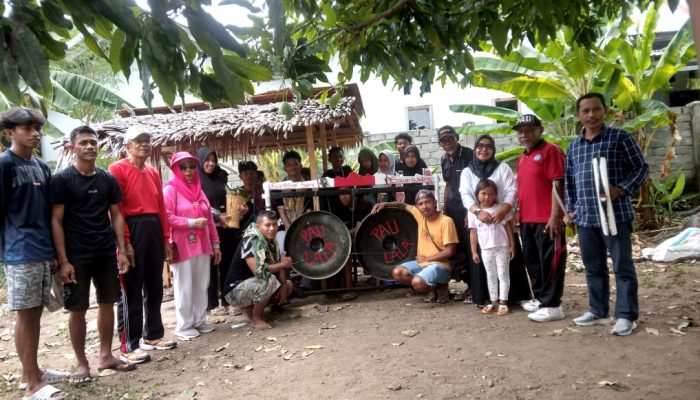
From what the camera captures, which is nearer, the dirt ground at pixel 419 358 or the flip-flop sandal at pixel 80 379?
the dirt ground at pixel 419 358

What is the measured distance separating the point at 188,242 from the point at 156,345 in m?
0.90

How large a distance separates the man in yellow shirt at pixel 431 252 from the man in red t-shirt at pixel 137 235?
239cm

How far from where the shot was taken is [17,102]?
1.37 meters

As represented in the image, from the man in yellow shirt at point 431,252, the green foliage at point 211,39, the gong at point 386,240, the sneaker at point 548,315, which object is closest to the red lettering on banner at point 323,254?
the gong at point 386,240

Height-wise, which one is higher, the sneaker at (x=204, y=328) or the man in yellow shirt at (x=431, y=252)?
the man in yellow shirt at (x=431, y=252)

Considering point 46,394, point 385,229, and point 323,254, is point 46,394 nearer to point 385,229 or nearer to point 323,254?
point 323,254

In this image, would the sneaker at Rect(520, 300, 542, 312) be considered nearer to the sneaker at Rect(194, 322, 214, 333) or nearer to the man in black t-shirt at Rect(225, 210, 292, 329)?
the man in black t-shirt at Rect(225, 210, 292, 329)

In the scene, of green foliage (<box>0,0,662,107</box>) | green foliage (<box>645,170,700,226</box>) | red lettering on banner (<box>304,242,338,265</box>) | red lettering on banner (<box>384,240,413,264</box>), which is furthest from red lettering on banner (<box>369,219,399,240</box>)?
green foliage (<box>645,170,700,226</box>)

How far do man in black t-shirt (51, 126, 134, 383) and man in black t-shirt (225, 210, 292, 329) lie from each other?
1.30m

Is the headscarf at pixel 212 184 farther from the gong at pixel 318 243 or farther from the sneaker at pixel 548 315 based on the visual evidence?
the sneaker at pixel 548 315

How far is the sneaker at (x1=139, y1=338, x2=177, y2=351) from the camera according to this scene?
433 cm

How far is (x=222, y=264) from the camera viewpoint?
18.5 ft

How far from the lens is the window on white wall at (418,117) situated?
12859 millimetres

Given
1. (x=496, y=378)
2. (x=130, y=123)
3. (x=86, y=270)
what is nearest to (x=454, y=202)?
(x=496, y=378)
